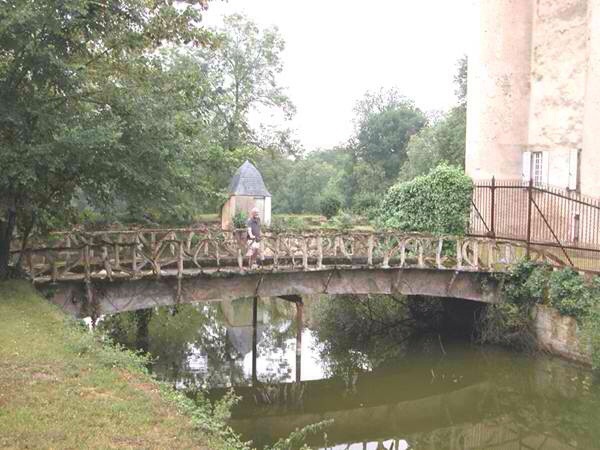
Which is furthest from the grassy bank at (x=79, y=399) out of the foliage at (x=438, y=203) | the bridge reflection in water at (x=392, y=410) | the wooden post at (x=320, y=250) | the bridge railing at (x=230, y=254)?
the foliage at (x=438, y=203)

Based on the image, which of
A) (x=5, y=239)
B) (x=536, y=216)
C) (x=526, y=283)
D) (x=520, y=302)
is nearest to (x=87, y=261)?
(x=5, y=239)

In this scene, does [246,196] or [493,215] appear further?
[246,196]

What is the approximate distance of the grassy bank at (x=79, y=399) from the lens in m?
6.64

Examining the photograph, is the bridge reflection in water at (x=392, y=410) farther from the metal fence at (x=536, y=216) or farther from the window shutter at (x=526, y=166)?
the window shutter at (x=526, y=166)

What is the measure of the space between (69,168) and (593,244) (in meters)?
15.8

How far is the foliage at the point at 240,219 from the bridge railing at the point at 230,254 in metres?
20.1

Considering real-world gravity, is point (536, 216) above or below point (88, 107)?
below

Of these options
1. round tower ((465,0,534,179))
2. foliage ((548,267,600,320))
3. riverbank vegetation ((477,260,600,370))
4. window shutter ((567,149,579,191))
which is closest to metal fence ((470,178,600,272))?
window shutter ((567,149,579,191))

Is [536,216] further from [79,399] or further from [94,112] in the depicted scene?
[79,399]

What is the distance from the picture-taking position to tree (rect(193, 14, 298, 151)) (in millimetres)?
44625

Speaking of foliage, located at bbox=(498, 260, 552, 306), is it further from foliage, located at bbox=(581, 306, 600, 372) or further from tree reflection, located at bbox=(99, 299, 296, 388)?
tree reflection, located at bbox=(99, 299, 296, 388)

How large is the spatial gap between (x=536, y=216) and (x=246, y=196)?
24.1 meters

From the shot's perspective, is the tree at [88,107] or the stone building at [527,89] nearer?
the tree at [88,107]

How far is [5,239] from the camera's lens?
14.2 m
